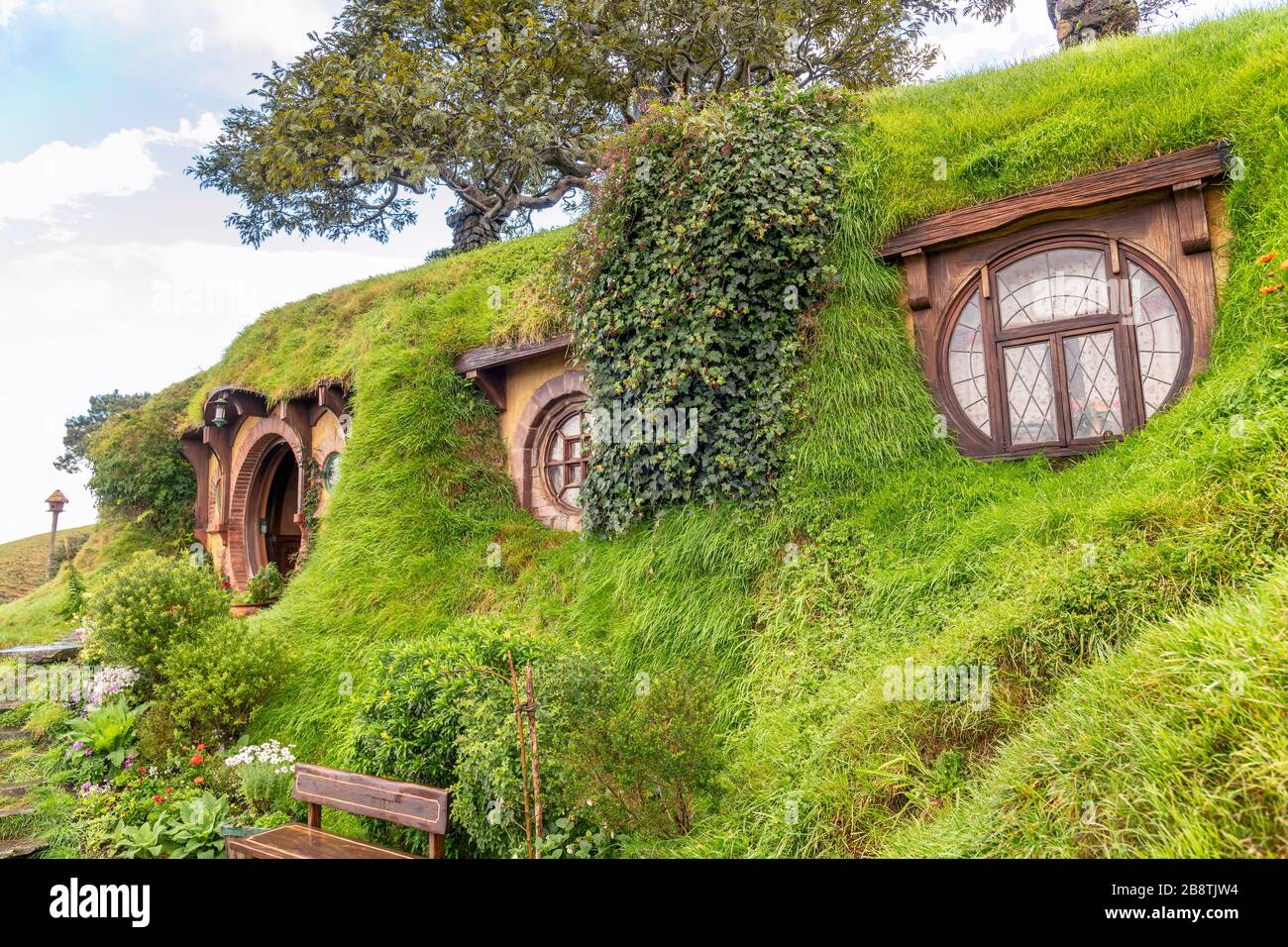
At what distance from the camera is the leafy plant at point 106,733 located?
7469mm

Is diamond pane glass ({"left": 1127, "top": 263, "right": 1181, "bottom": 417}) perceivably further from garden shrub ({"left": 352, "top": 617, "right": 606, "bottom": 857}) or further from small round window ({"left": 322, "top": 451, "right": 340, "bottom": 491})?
small round window ({"left": 322, "top": 451, "right": 340, "bottom": 491})

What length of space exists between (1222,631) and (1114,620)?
96 cm

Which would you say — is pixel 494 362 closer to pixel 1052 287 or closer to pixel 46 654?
pixel 1052 287

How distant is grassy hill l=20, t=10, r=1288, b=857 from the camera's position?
3180mm

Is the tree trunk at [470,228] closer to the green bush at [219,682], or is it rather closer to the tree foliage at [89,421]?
the green bush at [219,682]

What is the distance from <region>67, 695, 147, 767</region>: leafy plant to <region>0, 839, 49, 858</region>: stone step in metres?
0.94

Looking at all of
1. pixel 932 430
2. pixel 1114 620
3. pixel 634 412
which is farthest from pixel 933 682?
pixel 634 412

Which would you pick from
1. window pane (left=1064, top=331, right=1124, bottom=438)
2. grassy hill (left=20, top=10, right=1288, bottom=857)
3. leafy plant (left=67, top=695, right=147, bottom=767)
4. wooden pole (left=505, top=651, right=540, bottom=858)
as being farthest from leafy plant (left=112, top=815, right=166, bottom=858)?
window pane (left=1064, top=331, right=1124, bottom=438)

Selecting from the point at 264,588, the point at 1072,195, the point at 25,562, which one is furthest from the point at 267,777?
the point at 25,562

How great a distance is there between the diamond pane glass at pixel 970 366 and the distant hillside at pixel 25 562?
23.0 meters

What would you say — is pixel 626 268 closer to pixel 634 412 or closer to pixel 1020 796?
pixel 634 412

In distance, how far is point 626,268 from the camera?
7.64m

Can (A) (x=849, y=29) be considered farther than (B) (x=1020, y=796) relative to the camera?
Yes

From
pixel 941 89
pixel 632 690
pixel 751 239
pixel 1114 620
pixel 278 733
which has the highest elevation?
pixel 941 89
